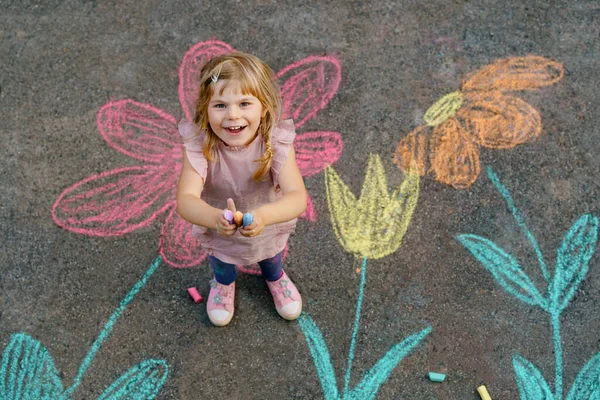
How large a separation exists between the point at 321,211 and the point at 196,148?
1.03 meters

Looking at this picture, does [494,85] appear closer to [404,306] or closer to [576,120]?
[576,120]

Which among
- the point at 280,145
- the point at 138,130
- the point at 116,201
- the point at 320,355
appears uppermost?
the point at 280,145

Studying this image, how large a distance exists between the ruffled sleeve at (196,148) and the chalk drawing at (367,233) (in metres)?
0.99

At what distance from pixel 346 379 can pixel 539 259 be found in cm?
114

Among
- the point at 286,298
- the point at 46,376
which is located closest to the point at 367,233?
the point at 286,298

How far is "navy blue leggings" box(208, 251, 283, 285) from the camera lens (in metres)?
2.64

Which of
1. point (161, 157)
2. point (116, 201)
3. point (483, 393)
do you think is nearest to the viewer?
point (483, 393)

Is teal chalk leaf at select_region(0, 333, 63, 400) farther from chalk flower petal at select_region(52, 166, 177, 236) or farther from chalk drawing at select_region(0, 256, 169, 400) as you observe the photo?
chalk flower petal at select_region(52, 166, 177, 236)

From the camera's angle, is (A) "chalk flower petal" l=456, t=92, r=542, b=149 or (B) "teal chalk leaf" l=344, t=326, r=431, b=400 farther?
(A) "chalk flower petal" l=456, t=92, r=542, b=149

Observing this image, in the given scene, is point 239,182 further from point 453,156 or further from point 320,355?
point 453,156

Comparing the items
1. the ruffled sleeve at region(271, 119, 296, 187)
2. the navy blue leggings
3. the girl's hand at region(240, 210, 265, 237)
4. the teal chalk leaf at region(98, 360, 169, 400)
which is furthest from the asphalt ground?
the girl's hand at region(240, 210, 265, 237)

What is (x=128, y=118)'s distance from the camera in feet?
11.1

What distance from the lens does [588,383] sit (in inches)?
103

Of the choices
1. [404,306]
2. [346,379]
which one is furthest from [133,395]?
[404,306]
